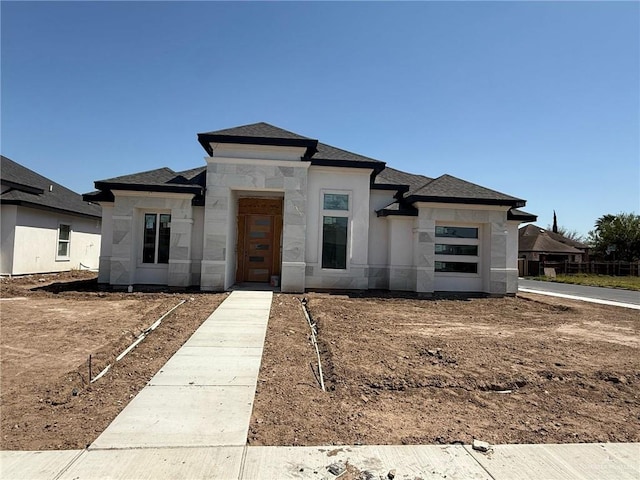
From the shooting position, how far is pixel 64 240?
19.3 m

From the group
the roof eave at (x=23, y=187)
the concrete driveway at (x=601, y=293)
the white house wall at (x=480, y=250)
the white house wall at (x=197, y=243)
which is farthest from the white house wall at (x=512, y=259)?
the roof eave at (x=23, y=187)

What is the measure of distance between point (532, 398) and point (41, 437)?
551 cm

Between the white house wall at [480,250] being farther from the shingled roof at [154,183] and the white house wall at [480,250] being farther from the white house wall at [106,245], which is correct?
the white house wall at [106,245]

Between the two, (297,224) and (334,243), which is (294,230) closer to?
(297,224)

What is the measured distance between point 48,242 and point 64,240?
146 cm

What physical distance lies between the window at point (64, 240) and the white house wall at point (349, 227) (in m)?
14.1

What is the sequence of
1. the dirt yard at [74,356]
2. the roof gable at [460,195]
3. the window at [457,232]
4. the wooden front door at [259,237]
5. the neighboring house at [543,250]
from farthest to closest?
the neighboring house at [543,250]
the wooden front door at [259,237]
the window at [457,232]
the roof gable at [460,195]
the dirt yard at [74,356]

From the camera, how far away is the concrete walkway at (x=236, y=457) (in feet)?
9.95

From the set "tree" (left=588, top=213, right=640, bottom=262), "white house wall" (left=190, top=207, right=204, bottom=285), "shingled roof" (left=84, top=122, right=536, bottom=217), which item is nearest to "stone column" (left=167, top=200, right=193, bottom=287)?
"white house wall" (left=190, top=207, right=204, bottom=285)

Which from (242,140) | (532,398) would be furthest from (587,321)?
(242,140)

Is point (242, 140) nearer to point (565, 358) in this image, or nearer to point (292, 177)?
point (292, 177)

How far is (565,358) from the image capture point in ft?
20.3

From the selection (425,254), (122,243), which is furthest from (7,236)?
(425,254)

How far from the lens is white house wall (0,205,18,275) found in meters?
15.5
